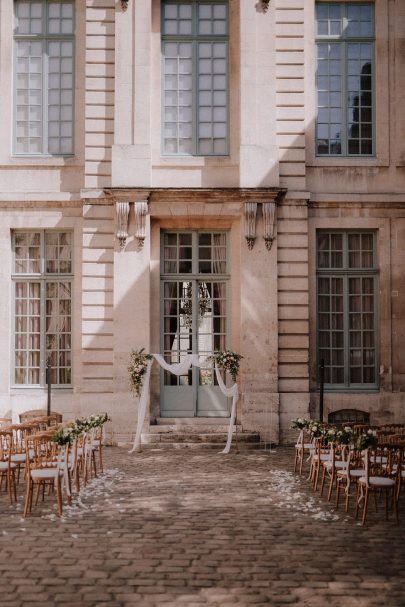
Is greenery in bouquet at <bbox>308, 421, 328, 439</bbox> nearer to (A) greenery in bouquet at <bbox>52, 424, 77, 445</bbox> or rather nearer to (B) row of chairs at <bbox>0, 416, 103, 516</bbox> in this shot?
(B) row of chairs at <bbox>0, 416, 103, 516</bbox>

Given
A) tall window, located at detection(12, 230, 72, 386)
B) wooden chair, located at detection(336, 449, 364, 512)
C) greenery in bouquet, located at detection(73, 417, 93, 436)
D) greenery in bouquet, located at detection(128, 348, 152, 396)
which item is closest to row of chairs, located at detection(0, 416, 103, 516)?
greenery in bouquet, located at detection(73, 417, 93, 436)

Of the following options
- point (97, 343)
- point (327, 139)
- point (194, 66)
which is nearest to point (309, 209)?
point (327, 139)

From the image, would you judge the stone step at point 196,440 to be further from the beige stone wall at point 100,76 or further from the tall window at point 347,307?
the beige stone wall at point 100,76

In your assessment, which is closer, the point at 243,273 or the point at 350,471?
the point at 350,471

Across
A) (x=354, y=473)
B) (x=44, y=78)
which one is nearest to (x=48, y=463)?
(x=354, y=473)

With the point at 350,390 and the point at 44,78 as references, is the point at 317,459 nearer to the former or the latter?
the point at 350,390

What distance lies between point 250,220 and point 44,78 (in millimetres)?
4815

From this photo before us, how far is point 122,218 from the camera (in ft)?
43.4

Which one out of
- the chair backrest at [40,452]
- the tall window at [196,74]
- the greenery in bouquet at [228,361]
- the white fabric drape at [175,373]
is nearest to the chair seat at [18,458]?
the chair backrest at [40,452]

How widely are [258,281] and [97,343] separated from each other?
3.13m

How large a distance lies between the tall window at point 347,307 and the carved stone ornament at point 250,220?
1.47m

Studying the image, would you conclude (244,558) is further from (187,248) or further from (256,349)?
(187,248)

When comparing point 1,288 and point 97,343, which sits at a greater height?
point 1,288

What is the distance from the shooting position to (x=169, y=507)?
802 centimetres
